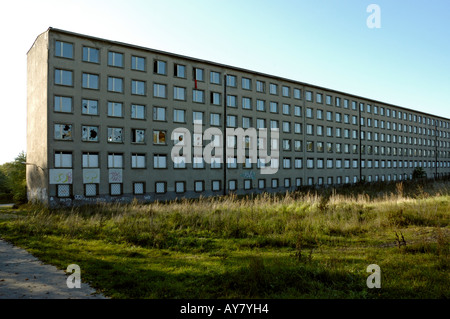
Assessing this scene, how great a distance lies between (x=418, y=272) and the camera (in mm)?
6656

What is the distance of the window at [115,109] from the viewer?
1371 inches

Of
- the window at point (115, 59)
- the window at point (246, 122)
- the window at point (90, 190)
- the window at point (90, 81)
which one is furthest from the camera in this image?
the window at point (246, 122)

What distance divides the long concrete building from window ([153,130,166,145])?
120 mm

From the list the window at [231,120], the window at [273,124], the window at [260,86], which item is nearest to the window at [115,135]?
the window at [231,120]

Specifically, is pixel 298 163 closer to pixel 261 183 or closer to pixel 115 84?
pixel 261 183

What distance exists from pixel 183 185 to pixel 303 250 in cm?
3060

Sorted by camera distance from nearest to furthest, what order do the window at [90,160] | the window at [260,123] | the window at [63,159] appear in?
the window at [63,159], the window at [90,160], the window at [260,123]

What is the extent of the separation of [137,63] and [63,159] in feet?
44.0

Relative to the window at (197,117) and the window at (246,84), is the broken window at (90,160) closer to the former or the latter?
the window at (197,117)

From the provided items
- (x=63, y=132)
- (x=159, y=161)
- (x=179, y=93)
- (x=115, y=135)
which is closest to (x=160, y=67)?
(x=179, y=93)

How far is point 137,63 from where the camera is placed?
36.7 m

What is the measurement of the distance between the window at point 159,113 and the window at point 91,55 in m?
7.96
